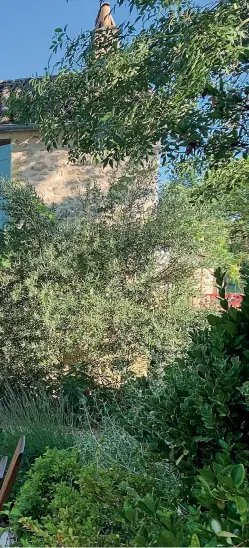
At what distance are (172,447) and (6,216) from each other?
5899 mm

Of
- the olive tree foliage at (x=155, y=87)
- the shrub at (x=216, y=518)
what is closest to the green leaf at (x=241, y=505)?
the shrub at (x=216, y=518)

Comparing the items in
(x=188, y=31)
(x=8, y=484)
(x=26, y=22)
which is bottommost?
(x=8, y=484)

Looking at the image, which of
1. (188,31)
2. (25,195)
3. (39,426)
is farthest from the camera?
(25,195)

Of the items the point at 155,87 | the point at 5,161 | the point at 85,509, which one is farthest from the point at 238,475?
the point at 5,161

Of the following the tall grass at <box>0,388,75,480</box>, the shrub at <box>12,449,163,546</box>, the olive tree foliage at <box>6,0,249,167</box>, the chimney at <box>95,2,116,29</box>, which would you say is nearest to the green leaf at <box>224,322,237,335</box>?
the shrub at <box>12,449,163,546</box>

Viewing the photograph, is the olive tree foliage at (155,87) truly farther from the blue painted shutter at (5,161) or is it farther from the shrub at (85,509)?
the blue painted shutter at (5,161)

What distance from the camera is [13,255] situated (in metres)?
6.48

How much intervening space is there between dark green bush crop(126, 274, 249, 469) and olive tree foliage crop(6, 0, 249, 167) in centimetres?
139

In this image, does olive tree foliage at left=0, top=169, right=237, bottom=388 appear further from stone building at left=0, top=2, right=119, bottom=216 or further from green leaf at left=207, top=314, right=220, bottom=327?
green leaf at left=207, top=314, right=220, bottom=327

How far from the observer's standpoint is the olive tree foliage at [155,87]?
8.79 feet

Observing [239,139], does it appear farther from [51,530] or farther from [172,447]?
[51,530]

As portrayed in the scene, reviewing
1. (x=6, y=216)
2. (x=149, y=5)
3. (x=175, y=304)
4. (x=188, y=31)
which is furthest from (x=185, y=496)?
(x=6, y=216)

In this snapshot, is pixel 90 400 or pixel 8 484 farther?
pixel 90 400

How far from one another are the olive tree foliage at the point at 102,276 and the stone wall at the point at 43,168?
3.39 ft
